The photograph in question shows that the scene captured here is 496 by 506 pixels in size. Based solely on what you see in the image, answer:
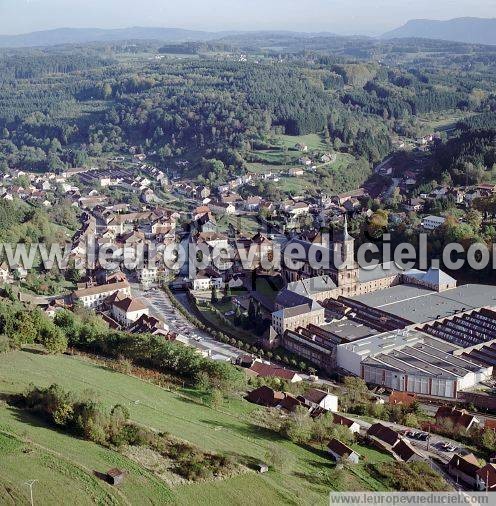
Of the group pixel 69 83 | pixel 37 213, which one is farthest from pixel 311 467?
pixel 69 83

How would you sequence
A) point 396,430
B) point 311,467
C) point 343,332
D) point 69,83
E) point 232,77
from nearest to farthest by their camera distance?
point 311,467, point 396,430, point 343,332, point 232,77, point 69,83

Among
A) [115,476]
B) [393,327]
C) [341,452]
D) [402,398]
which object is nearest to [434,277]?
[393,327]

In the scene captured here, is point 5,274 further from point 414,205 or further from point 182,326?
point 414,205

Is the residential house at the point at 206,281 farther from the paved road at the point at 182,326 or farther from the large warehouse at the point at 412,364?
the large warehouse at the point at 412,364

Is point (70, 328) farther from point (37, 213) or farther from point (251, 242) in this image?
point (37, 213)

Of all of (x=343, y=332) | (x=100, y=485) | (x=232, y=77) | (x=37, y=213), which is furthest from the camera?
(x=232, y=77)

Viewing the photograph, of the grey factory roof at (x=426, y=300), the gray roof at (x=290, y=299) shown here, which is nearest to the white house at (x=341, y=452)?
the grey factory roof at (x=426, y=300)

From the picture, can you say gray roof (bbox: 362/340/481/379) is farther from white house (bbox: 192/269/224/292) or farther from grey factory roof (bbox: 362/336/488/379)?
white house (bbox: 192/269/224/292)
